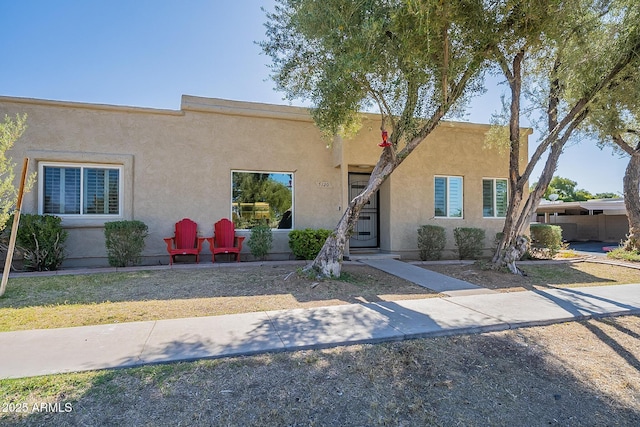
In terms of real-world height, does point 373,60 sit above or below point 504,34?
below

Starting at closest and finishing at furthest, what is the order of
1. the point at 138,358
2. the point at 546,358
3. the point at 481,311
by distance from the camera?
1. the point at 138,358
2. the point at 546,358
3. the point at 481,311

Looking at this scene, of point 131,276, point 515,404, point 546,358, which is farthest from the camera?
point 131,276

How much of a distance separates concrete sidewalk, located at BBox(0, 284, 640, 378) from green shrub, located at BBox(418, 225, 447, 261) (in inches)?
172

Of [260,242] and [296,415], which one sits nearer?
[296,415]

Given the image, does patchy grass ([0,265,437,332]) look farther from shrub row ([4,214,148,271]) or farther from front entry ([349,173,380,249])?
front entry ([349,173,380,249])

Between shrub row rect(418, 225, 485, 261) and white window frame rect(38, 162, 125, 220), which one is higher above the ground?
white window frame rect(38, 162, 125, 220)

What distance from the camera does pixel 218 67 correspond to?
31.9 feet

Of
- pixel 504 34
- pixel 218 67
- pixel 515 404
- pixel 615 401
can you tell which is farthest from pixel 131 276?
pixel 504 34

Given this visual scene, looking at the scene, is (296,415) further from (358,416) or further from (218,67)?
(218,67)

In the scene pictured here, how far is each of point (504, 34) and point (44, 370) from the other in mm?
8086

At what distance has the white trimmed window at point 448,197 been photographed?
11500 millimetres

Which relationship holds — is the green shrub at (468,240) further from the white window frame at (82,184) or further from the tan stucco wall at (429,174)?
the white window frame at (82,184)

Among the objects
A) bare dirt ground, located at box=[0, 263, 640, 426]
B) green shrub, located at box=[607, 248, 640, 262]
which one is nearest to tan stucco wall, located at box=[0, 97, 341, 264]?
bare dirt ground, located at box=[0, 263, 640, 426]

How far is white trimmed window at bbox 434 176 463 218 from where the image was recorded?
1150 cm
